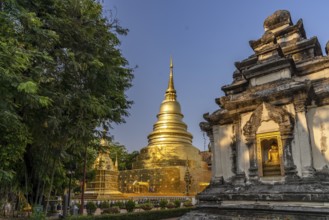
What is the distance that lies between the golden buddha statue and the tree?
6255 millimetres

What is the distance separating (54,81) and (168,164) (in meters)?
25.7

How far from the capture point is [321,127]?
9695 millimetres

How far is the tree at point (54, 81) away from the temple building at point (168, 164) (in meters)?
21.9

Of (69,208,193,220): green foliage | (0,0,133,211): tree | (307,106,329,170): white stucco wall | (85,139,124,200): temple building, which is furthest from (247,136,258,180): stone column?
(85,139,124,200): temple building

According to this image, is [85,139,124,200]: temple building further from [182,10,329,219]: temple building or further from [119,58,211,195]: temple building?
[182,10,329,219]: temple building

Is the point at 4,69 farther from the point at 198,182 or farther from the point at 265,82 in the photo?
the point at 198,182

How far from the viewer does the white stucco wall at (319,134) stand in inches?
371

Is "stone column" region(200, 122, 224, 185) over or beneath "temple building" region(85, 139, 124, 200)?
over

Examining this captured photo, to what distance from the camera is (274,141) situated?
10.7 metres

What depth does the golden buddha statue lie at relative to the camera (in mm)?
10243

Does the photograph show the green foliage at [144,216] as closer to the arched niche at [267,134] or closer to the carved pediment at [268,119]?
the arched niche at [267,134]

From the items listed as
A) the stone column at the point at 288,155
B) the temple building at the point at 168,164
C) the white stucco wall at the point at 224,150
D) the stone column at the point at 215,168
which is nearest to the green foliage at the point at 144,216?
the stone column at the point at 215,168

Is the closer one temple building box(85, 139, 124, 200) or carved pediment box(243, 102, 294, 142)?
carved pediment box(243, 102, 294, 142)

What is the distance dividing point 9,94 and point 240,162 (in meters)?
8.11
